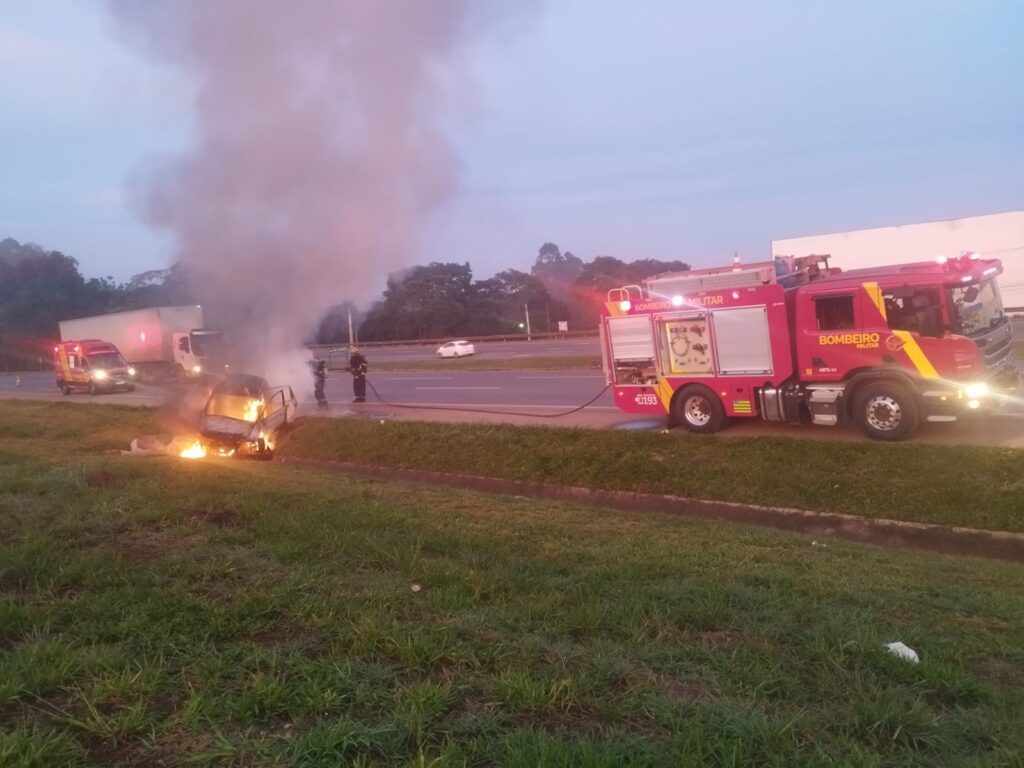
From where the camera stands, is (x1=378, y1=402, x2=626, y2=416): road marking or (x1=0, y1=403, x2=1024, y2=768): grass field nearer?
(x1=0, y1=403, x2=1024, y2=768): grass field

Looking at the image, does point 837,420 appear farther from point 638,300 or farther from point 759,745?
point 759,745

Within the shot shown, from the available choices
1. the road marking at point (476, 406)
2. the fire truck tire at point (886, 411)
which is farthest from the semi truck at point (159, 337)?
the fire truck tire at point (886, 411)

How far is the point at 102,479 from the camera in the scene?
892 cm

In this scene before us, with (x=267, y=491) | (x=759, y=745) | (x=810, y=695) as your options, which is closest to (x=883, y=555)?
(x=810, y=695)

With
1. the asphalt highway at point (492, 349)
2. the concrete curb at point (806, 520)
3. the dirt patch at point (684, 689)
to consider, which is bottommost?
the concrete curb at point (806, 520)

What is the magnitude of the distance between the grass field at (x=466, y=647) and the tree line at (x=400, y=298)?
10.8 meters

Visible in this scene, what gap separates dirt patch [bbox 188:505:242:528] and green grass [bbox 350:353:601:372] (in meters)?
22.0

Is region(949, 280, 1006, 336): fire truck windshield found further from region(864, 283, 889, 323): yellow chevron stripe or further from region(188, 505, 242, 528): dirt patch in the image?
region(188, 505, 242, 528): dirt patch

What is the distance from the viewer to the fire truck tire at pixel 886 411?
Result: 489 inches

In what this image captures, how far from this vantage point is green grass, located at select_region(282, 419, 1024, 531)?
10281 mm

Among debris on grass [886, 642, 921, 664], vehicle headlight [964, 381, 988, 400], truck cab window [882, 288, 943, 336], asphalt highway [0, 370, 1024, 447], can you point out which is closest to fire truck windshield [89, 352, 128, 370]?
asphalt highway [0, 370, 1024, 447]

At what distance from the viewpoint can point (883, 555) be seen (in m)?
7.96

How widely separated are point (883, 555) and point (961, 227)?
32229 millimetres

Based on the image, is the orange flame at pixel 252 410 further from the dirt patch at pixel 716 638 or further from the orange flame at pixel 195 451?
the dirt patch at pixel 716 638
